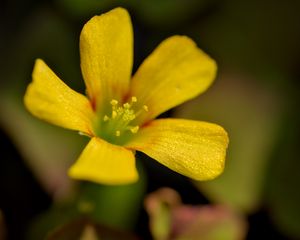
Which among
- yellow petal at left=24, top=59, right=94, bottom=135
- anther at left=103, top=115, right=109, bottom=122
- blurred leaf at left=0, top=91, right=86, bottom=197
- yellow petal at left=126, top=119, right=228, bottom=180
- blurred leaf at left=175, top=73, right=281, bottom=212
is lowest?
blurred leaf at left=175, top=73, right=281, bottom=212

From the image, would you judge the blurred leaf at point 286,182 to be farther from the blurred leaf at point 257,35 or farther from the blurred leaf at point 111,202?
the blurred leaf at point 111,202

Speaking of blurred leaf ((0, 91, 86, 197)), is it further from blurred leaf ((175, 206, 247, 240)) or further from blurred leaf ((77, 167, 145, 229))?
blurred leaf ((175, 206, 247, 240))

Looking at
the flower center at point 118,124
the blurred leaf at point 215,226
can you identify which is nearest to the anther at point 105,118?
the flower center at point 118,124

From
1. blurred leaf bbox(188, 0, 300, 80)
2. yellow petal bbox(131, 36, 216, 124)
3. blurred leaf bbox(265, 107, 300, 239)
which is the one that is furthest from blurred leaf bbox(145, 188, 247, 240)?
blurred leaf bbox(188, 0, 300, 80)

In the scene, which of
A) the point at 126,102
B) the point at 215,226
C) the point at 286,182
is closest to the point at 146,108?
the point at 126,102

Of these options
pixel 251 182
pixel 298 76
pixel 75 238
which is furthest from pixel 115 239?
pixel 298 76

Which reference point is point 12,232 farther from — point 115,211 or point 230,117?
point 230,117
